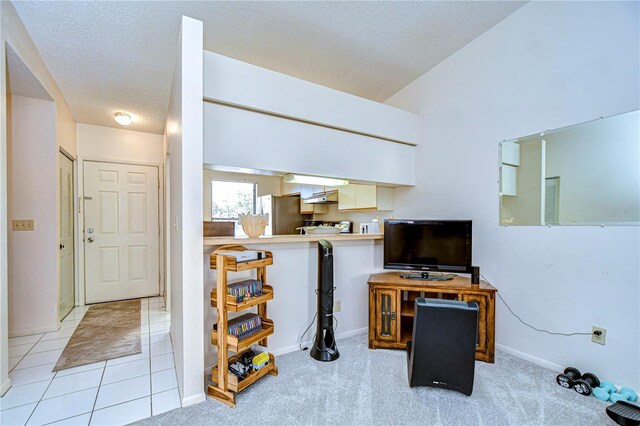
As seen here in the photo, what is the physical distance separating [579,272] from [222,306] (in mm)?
2646

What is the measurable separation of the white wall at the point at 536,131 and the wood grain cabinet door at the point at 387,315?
966 millimetres

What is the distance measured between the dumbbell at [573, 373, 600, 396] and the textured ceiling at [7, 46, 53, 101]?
4726mm

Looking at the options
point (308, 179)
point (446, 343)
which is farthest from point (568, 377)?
point (308, 179)

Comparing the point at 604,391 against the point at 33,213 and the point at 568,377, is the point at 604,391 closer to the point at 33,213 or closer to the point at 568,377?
the point at 568,377

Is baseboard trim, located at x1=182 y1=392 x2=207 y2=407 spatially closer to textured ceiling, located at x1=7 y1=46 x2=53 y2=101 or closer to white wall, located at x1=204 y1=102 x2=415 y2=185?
white wall, located at x1=204 y1=102 x2=415 y2=185

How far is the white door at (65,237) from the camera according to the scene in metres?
3.53

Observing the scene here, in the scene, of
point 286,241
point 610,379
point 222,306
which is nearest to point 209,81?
point 286,241

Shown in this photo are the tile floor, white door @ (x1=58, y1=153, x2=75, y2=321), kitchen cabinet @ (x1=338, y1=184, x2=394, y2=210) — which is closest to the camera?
the tile floor

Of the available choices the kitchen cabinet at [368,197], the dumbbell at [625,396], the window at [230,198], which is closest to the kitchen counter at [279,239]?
the kitchen cabinet at [368,197]

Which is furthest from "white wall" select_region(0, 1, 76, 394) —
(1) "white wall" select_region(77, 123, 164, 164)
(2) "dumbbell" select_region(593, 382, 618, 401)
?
(2) "dumbbell" select_region(593, 382, 618, 401)

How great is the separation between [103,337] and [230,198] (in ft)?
10.4

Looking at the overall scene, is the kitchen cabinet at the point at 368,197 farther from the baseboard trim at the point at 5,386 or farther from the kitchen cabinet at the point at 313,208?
the baseboard trim at the point at 5,386

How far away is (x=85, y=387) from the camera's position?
213 centimetres

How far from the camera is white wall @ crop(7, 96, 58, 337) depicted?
297 cm
